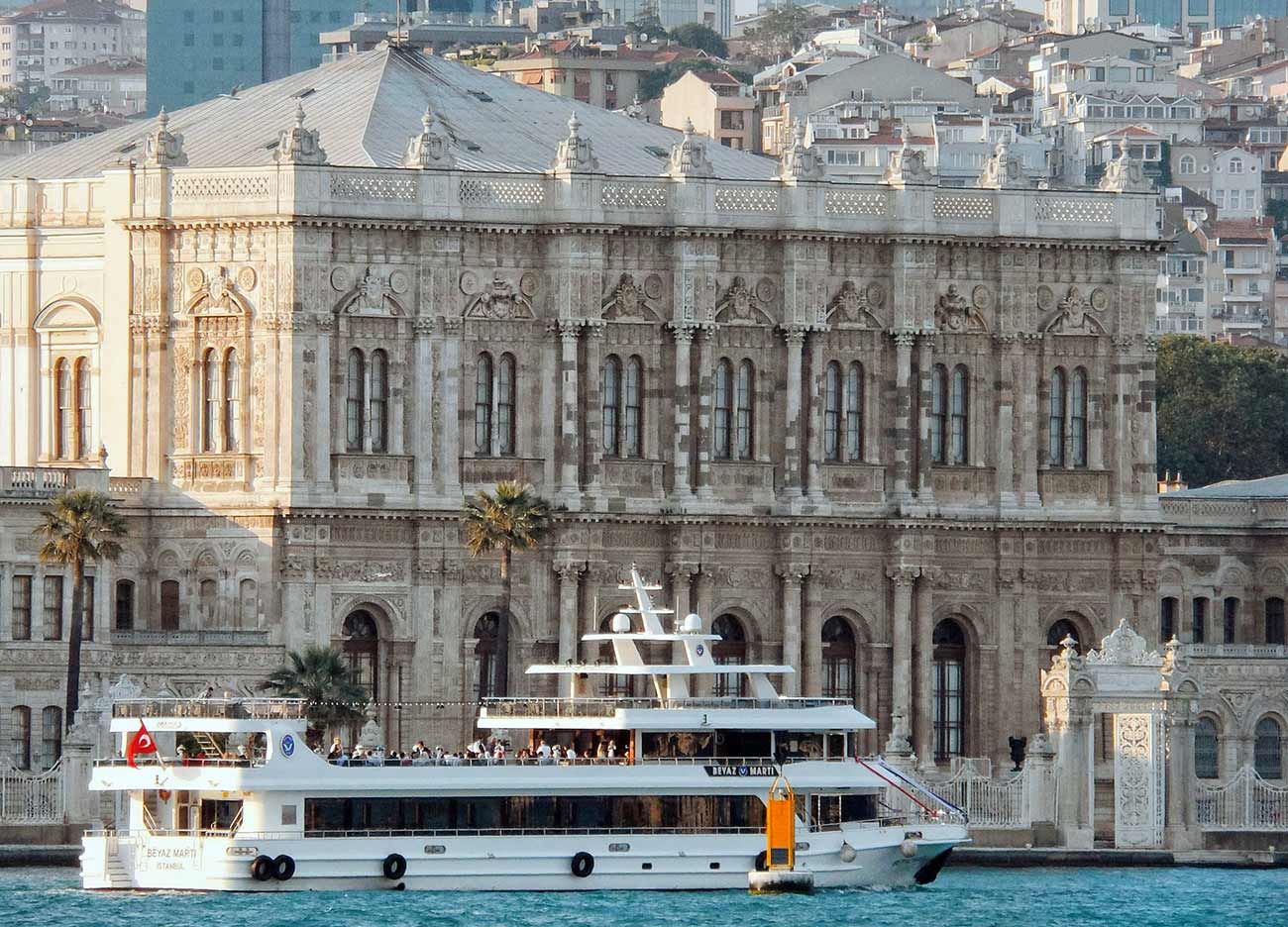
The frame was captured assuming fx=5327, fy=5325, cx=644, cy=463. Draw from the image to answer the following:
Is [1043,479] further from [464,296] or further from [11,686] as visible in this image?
[11,686]

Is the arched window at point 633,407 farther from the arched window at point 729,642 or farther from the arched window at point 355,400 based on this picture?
the arched window at point 355,400

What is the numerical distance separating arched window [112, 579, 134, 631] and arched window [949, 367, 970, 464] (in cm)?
1836

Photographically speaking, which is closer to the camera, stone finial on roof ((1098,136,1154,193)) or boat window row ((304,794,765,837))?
boat window row ((304,794,765,837))

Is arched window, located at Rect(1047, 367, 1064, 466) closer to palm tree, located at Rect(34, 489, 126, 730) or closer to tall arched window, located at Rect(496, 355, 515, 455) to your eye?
tall arched window, located at Rect(496, 355, 515, 455)

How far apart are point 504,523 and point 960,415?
13155mm

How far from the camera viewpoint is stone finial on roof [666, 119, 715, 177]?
111688mm

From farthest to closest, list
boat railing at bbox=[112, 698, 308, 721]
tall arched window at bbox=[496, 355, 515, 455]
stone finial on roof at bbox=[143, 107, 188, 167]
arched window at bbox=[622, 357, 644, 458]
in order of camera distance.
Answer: arched window at bbox=[622, 357, 644, 458], tall arched window at bbox=[496, 355, 515, 455], stone finial on roof at bbox=[143, 107, 188, 167], boat railing at bbox=[112, 698, 308, 721]

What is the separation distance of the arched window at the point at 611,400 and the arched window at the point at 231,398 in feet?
25.7

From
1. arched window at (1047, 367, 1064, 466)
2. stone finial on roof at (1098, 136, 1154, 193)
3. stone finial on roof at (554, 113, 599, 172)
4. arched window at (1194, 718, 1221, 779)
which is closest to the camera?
stone finial on roof at (554, 113, 599, 172)

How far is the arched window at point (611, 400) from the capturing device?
110875mm

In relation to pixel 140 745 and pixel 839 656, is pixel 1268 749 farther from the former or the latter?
pixel 140 745

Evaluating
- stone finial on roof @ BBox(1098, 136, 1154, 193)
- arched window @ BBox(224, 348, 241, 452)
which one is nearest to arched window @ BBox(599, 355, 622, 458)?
arched window @ BBox(224, 348, 241, 452)

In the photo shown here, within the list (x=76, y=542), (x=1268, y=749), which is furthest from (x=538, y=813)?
(x=1268, y=749)

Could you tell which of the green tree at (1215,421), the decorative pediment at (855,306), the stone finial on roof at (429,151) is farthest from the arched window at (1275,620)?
the green tree at (1215,421)
